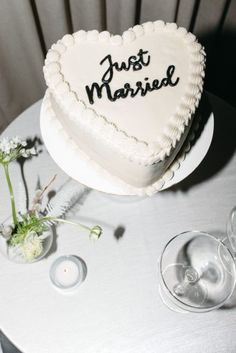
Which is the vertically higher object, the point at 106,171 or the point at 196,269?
the point at 106,171

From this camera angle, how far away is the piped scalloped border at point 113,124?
98 cm

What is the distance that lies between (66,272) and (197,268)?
1.20ft

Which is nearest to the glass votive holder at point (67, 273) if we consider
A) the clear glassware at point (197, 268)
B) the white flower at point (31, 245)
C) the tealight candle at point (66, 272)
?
the tealight candle at point (66, 272)

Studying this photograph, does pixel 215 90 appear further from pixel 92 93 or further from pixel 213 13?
pixel 92 93

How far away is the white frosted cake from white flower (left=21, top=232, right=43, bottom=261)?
251mm

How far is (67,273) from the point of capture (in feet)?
3.81

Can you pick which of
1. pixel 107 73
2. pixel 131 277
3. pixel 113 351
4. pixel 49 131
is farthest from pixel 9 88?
pixel 113 351

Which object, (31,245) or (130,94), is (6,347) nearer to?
(31,245)

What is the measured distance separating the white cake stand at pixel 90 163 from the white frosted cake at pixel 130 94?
0.07 feet

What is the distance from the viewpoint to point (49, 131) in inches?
47.3

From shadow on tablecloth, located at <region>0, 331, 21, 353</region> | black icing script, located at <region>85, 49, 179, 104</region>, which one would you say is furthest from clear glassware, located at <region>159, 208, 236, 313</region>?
A: shadow on tablecloth, located at <region>0, 331, 21, 353</region>

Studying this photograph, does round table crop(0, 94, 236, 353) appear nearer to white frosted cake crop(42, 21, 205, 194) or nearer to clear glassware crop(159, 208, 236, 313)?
clear glassware crop(159, 208, 236, 313)

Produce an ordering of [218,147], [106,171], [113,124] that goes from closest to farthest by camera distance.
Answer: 1. [113,124]
2. [106,171]
3. [218,147]

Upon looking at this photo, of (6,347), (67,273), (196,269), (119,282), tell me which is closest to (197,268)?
(196,269)
